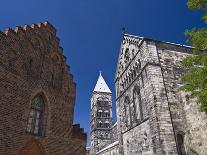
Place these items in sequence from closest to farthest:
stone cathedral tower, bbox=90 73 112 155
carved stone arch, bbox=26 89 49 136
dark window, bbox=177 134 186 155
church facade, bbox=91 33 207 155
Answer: carved stone arch, bbox=26 89 49 136 < church facade, bbox=91 33 207 155 < dark window, bbox=177 134 186 155 < stone cathedral tower, bbox=90 73 112 155

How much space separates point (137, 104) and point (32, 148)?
1558 cm

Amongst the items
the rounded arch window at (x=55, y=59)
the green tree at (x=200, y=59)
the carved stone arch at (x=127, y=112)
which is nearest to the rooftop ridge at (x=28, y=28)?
the rounded arch window at (x=55, y=59)

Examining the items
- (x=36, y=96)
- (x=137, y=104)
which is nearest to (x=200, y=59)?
(x=36, y=96)

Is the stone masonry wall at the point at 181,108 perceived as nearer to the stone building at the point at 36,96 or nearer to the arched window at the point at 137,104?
the arched window at the point at 137,104

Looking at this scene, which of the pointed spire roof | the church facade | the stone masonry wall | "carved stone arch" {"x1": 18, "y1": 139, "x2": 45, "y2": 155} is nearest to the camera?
"carved stone arch" {"x1": 18, "y1": 139, "x2": 45, "y2": 155}

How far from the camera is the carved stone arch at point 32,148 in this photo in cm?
949

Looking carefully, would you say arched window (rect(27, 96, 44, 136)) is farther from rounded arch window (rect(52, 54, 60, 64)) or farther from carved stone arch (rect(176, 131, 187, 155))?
carved stone arch (rect(176, 131, 187, 155))

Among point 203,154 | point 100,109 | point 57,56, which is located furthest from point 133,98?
point 100,109

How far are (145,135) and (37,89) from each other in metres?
13.3

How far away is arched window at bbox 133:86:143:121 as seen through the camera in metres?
22.7

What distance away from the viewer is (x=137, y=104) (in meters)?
23.6

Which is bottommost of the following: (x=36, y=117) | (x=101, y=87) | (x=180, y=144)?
(x=180, y=144)

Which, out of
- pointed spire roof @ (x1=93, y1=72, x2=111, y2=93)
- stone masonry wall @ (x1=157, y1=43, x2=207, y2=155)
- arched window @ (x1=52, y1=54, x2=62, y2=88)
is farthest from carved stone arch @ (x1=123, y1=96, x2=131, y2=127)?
pointed spire roof @ (x1=93, y1=72, x2=111, y2=93)

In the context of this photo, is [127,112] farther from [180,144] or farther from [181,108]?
[180,144]
